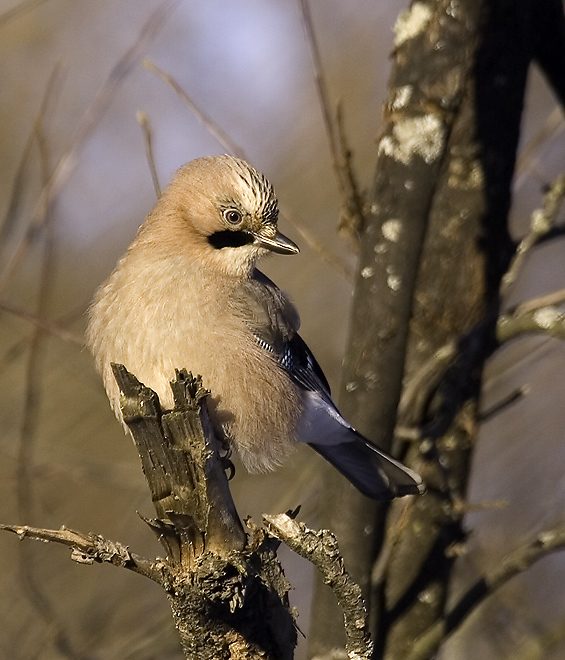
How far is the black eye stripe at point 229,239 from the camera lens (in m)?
3.86

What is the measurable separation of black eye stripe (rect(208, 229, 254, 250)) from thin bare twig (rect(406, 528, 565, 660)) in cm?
167

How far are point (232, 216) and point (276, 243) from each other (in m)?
0.22

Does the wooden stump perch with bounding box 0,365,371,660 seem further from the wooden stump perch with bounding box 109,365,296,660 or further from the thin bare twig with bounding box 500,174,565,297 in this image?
the thin bare twig with bounding box 500,174,565,297

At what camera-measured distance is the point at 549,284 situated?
327 inches

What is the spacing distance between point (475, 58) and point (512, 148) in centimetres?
44

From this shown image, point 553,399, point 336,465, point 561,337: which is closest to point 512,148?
point 561,337

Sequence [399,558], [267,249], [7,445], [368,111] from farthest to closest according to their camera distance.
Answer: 1. [368,111]
2. [7,445]
3. [399,558]
4. [267,249]

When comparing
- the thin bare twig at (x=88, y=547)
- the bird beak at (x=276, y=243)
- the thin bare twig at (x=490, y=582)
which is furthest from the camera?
the bird beak at (x=276, y=243)

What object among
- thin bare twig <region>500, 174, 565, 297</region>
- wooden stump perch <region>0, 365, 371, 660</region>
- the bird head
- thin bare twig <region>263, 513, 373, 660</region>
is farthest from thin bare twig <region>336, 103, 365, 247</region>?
thin bare twig <region>263, 513, 373, 660</region>

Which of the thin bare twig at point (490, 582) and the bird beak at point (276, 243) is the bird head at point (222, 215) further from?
the thin bare twig at point (490, 582)

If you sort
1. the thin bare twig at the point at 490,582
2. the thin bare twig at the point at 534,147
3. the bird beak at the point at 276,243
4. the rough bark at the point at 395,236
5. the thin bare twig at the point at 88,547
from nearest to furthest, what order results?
the thin bare twig at the point at 88,547 < the thin bare twig at the point at 490,582 < the bird beak at the point at 276,243 < the rough bark at the point at 395,236 < the thin bare twig at the point at 534,147

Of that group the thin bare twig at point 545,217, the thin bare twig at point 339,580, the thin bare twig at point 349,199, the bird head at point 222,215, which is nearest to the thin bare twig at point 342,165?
the thin bare twig at point 349,199

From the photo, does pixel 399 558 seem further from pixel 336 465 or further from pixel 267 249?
pixel 267 249

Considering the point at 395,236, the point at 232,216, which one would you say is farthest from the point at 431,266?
the point at 232,216
